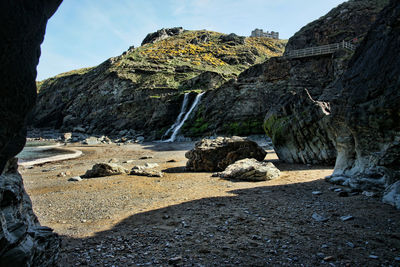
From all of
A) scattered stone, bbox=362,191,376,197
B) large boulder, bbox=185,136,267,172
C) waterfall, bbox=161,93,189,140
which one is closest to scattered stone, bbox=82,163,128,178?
large boulder, bbox=185,136,267,172

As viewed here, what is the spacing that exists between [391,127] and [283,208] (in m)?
3.80

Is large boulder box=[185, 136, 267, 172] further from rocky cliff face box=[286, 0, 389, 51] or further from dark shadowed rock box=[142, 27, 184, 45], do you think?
dark shadowed rock box=[142, 27, 184, 45]

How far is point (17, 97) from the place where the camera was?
2.46 m

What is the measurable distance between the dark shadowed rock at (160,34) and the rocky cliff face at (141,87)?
660 inches

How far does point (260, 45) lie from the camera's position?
119375 mm

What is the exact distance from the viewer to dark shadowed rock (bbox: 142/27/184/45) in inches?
4362

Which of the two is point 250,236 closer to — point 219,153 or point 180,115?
point 219,153

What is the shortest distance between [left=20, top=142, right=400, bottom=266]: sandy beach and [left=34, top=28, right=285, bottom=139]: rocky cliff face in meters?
34.1

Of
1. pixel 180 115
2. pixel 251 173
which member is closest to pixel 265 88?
pixel 180 115

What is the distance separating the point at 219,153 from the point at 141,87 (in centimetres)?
4940

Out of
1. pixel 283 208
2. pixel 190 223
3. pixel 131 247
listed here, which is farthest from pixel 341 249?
pixel 131 247

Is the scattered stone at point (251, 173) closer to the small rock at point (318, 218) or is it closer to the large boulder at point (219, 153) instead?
the large boulder at point (219, 153)

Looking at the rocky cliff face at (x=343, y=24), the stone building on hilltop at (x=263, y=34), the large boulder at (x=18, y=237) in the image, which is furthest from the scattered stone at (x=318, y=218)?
the stone building on hilltop at (x=263, y=34)

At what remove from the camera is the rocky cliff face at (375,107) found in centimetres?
635
